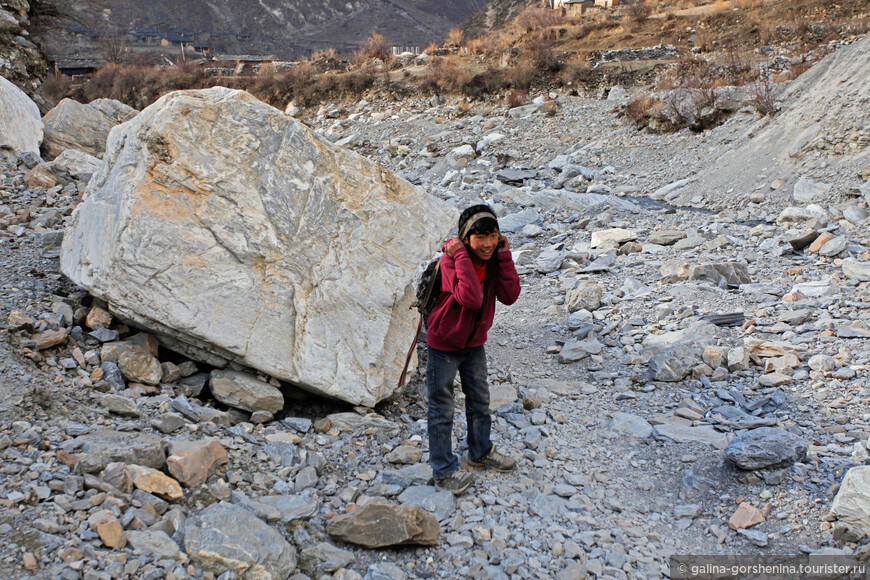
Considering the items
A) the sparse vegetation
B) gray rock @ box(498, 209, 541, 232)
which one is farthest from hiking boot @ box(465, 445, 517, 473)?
the sparse vegetation

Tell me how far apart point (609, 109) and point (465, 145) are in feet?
13.3

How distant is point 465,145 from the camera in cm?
1439

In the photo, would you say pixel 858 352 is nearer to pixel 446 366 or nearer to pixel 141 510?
pixel 446 366

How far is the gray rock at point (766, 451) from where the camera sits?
Result: 3.01 meters

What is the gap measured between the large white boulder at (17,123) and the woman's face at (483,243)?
5673 mm

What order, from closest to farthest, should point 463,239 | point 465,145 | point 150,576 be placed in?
point 150,576
point 463,239
point 465,145

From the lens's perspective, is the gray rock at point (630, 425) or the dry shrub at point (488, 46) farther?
the dry shrub at point (488, 46)

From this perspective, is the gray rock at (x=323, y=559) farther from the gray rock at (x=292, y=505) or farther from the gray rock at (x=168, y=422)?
the gray rock at (x=168, y=422)

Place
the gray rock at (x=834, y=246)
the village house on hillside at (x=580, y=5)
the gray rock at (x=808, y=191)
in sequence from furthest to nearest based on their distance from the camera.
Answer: the village house on hillside at (x=580, y=5), the gray rock at (x=808, y=191), the gray rock at (x=834, y=246)

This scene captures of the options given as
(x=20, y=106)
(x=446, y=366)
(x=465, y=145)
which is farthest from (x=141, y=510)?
(x=465, y=145)

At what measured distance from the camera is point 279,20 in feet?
210

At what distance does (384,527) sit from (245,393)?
58.0 inches

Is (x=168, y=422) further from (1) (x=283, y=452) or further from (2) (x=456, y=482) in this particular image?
(2) (x=456, y=482)

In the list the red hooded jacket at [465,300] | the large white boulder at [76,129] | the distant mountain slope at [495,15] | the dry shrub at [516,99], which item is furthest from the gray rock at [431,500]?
the distant mountain slope at [495,15]
